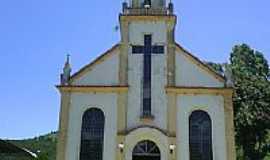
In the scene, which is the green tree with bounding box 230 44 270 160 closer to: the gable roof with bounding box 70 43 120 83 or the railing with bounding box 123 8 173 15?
the railing with bounding box 123 8 173 15

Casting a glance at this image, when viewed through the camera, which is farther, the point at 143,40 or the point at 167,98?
the point at 143,40

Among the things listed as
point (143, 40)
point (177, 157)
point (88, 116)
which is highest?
point (143, 40)

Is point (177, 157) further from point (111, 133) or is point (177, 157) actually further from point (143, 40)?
point (143, 40)

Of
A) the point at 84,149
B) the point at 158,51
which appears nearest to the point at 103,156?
the point at 84,149

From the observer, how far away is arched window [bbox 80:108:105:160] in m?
24.8

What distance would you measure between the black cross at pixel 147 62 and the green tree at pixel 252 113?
10.8 meters

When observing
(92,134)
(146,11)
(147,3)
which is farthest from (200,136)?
(147,3)

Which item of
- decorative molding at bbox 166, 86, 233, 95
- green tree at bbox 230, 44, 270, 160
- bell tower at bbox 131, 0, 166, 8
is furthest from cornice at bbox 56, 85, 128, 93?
green tree at bbox 230, 44, 270, 160

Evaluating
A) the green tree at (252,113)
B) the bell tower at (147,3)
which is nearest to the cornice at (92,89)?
the bell tower at (147,3)

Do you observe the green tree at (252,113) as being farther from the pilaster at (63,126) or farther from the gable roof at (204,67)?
the pilaster at (63,126)

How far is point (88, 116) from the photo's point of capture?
84.3 ft

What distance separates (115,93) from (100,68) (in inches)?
76.9

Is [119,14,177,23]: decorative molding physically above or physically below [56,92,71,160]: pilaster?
above

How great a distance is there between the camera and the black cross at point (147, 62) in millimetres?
25641
